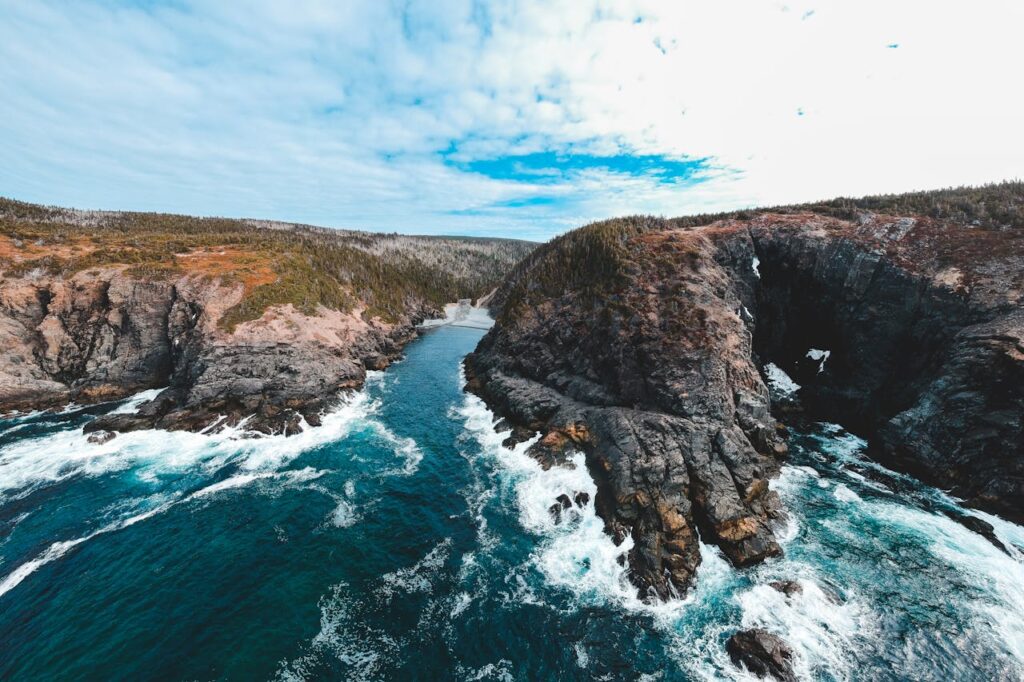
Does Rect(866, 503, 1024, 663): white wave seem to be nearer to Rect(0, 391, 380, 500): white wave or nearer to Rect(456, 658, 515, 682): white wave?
Rect(456, 658, 515, 682): white wave

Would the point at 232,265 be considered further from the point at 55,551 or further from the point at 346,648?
the point at 346,648

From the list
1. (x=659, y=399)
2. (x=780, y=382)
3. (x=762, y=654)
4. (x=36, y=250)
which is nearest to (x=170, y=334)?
(x=36, y=250)

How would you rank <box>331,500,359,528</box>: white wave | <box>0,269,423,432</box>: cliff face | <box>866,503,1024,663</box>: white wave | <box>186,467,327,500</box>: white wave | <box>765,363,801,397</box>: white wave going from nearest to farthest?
<box>866,503,1024,663</box>: white wave → <box>331,500,359,528</box>: white wave → <box>186,467,327,500</box>: white wave → <box>0,269,423,432</box>: cliff face → <box>765,363,801,397</box>: white wave

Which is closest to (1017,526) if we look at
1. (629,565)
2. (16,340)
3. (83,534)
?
(629,565)

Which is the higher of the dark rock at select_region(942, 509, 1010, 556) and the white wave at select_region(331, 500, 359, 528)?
the white wave at select_region(331, 500, 359, 528)

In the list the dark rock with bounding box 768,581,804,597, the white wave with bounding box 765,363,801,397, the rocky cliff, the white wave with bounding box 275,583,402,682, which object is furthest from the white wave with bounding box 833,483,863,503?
the rocky cliff
